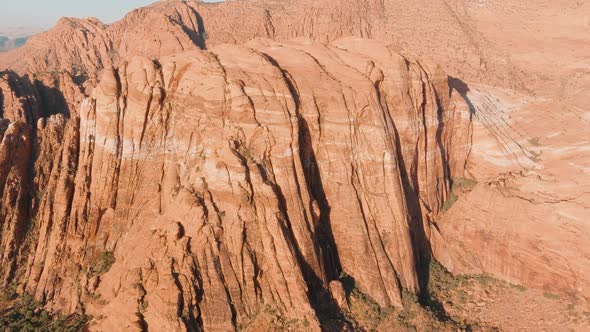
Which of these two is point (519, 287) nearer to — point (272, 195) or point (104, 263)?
point (272, 195)

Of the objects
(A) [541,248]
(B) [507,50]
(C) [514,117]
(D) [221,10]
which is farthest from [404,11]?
(A) [541,248]

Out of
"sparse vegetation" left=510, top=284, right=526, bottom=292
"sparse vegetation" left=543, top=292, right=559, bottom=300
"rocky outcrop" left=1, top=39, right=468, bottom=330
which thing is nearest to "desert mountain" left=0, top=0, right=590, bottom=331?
"rocky outcrop" left=1, top=39, right=468, bottom=330

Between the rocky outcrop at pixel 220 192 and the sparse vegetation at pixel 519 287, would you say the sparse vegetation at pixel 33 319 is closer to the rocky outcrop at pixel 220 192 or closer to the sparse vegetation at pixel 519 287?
the rocky outcrop at pixel 220 192

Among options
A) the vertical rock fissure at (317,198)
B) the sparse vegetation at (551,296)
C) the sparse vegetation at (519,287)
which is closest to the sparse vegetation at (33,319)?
the vertical rock fissure at (317,198)

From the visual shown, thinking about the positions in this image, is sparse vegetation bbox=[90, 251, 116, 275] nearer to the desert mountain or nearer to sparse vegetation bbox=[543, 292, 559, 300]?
the desert mountain

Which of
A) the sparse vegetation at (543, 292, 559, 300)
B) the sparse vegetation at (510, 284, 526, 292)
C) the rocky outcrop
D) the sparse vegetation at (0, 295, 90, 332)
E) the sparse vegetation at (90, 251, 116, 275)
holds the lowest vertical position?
the sparse vegetation at (510, 284, 526, 292)

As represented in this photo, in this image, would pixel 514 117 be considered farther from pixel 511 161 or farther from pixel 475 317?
pixel 475 317
